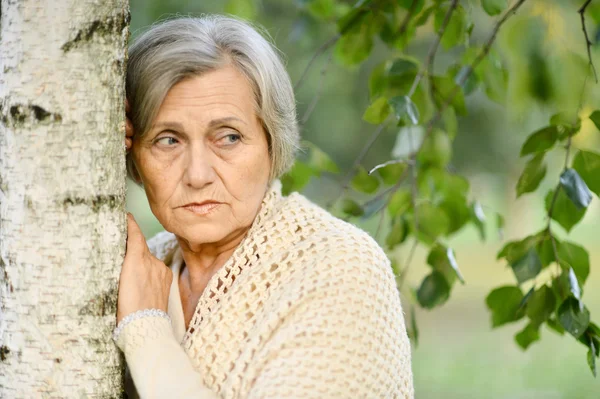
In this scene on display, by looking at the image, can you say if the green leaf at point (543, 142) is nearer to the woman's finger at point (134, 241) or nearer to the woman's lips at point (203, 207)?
the woman's lips at point (203, 207)

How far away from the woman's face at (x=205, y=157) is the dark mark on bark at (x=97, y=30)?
0.32 metres

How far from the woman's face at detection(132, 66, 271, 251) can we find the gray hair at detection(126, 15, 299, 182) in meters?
0.03

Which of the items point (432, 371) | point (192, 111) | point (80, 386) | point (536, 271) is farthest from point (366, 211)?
point (432, 371)

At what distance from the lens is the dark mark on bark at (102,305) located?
1.51 metres

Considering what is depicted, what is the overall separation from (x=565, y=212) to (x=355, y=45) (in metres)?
0.92

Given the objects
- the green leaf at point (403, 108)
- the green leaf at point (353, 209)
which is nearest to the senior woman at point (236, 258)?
the green leaf at point (403, 108)

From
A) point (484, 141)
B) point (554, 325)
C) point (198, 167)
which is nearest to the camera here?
point (198, 167)

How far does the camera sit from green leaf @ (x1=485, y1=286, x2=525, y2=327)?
6.86ft

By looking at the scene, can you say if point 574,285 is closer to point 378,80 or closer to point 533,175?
point 533,175

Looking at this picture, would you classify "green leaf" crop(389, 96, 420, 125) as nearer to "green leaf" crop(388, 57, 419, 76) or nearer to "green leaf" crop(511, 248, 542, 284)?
"green leaf" crop(388, 57, 419, 76)

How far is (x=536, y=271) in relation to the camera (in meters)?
1.94

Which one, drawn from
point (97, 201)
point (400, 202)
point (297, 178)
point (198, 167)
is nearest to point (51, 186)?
point (97, 201)

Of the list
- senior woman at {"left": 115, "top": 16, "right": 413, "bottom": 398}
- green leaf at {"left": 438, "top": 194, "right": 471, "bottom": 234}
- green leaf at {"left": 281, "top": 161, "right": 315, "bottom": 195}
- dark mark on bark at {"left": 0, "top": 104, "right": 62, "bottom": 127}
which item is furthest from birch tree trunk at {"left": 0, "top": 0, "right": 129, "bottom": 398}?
green leaf at {"left": 438, "top": 194, "right": 471, "bottom": 234}

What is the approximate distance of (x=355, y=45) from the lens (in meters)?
2.50
